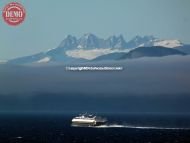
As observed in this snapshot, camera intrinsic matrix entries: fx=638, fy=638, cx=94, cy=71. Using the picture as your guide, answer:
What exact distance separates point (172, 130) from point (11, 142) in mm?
28095

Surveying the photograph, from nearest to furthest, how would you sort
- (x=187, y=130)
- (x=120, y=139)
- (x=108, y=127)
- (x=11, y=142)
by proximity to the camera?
(x=11, y=142) → (x=120, y=139) → (x=187, y=130) → (x=108, y=127)

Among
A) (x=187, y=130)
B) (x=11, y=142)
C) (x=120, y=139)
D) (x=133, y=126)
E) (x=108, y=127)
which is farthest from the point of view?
(x=108, y=127)

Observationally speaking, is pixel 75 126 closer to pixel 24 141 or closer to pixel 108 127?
pixel 108 127

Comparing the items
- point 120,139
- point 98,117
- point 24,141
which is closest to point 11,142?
point 24,141

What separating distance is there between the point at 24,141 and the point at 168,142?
13.5 metres

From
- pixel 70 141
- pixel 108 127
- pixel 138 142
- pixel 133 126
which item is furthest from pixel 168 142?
pixel 108 127

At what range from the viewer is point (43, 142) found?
5888 cm

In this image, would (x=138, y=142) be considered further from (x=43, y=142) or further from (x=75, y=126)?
(x=75, y=126)

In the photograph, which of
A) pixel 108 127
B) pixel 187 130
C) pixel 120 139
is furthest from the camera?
pixel 108 127

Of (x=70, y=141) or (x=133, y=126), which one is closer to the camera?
(x=70, y=141)

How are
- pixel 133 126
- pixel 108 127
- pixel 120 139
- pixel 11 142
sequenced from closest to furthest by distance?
pixel 11 142 < pixel 120 139 < pixel 133 126 < pixel 108 127

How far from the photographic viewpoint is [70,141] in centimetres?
6050

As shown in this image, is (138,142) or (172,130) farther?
(172,130)

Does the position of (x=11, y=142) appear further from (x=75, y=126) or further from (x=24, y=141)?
(x=75, y=126)
